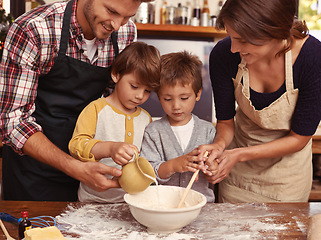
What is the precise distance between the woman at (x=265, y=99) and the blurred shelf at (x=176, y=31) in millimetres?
1791

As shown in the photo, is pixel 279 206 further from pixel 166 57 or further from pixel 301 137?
pixel 166 57

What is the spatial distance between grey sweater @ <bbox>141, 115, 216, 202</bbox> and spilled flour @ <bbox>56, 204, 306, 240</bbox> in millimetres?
257

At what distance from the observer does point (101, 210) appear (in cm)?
131

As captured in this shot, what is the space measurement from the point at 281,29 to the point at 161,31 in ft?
7.74

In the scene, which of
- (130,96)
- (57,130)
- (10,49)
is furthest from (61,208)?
(10,49)

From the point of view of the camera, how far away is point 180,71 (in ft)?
5.29

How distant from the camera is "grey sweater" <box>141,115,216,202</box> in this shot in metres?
1.61

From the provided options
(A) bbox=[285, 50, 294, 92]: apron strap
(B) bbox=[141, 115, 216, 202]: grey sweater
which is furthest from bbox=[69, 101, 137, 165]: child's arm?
(A) bbox=[285, 50, 294, 92]: apron strap

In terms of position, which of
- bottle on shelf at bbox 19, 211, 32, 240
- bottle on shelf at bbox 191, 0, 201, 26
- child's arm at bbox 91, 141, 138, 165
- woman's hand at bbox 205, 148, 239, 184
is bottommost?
bottle on shelf at bbox 19, 211, 32, 240

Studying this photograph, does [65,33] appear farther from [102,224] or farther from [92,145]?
[102,224]

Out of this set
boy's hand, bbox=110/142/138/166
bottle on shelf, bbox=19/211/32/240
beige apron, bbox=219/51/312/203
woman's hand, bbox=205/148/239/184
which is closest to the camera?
bottle on shelf, bbox=19/211/32/240

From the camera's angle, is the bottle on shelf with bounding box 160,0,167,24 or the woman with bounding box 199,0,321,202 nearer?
the woman with bounding box 199,0,321,202

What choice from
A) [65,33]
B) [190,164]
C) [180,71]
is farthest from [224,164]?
[65,33]

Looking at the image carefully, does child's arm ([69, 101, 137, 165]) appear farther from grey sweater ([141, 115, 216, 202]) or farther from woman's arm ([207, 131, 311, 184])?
woman's arm ([207, 131, 311, 184])
